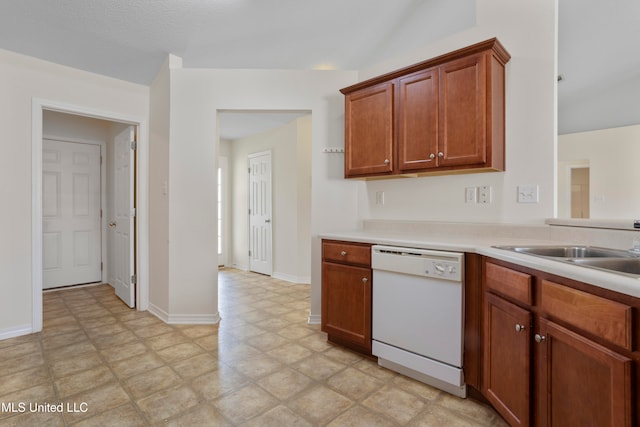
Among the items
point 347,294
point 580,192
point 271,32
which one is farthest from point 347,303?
point 271,32

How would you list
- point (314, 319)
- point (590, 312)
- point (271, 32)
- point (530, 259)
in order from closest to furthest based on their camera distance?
point (590, 312) < point (530, 259) < point (271, 32) < point (314, 319)

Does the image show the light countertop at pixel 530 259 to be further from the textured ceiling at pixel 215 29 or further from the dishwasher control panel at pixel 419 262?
the textured ceiling at pixel 215 29

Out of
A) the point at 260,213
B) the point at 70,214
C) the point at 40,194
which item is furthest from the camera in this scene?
the point at 260,213

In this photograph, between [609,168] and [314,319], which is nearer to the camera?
[609,168]

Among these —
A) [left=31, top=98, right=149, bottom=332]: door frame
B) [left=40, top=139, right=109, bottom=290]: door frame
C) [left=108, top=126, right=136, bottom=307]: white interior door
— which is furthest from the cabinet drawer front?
[left=40, top=139, right=109, bottom=290]: door frame

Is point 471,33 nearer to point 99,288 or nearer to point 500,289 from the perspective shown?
point 500,289

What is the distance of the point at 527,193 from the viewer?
216cm

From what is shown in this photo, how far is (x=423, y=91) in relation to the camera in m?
2.29

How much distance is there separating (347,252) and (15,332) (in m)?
2.91

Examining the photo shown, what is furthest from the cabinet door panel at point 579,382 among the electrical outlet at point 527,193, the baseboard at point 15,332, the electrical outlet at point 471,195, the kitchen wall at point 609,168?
the baseboard at point 15,332

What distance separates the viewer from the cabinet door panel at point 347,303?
227 centimetres

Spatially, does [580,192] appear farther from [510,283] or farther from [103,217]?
[103,217]

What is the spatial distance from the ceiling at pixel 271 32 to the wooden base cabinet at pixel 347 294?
167cm

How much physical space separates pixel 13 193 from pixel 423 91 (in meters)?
3.45
